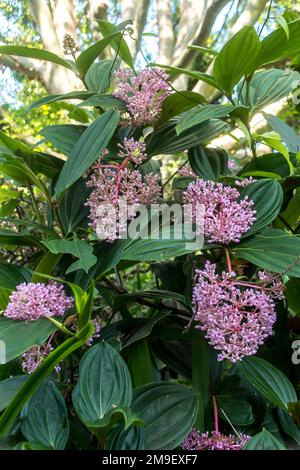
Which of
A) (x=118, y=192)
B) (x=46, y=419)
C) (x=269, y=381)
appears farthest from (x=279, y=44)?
(x=46, y=419)

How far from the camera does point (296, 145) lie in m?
0.75

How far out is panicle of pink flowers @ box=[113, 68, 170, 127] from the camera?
→ 63 centimetres

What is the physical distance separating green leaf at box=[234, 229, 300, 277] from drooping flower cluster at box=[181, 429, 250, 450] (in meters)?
0.17

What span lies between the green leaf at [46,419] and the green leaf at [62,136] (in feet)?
1.00

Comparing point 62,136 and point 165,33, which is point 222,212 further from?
point 165,33

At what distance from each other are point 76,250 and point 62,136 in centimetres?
20

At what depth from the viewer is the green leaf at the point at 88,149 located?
1.88ft

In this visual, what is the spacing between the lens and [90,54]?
0.65 m

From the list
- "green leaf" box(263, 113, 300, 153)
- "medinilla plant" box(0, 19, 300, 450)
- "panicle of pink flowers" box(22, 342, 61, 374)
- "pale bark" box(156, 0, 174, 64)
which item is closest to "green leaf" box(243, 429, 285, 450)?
"medinilla plant" box(0, 19, 300, 450)

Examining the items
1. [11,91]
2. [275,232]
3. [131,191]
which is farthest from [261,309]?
[11,91]

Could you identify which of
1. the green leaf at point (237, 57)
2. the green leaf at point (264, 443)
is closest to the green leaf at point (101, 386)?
the green leaf at point (264, 443)

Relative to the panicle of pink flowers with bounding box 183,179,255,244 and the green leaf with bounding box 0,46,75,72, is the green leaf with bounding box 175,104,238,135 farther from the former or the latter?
the green leaf with bounding box 0,46,75,72

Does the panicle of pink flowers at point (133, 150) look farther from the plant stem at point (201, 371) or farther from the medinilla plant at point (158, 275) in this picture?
the plant stem at point (201, 371)

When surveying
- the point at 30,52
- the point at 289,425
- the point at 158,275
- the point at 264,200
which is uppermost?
the point at 30,52
